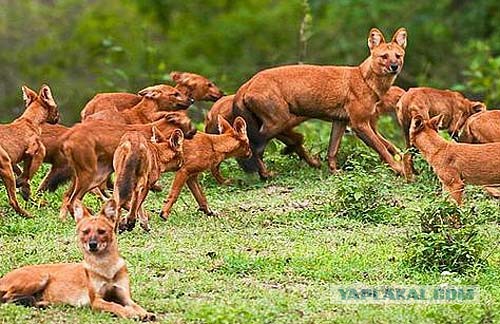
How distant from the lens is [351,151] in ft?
48.6

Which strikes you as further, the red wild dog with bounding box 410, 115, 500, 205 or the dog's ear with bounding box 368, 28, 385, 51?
the dog's ear with bounding box 368, 28, 385, 51

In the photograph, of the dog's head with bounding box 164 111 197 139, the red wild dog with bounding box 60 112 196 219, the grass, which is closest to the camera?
the grass

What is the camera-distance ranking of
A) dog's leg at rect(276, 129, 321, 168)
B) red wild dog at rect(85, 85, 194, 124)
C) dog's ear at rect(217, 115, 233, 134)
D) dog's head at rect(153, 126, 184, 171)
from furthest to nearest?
1. dog's leg at rect(276, 129, 321, 168)
2. red wild dog at rect(85, 85, 194, 124)
3. dog's ear at rect(217, 115, 233, 134)
4. dog's head at rect(153, 126, 184, 171)

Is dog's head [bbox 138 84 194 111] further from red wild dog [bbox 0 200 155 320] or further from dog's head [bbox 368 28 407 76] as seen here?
red wild dog [bbox 0 200 155 320]

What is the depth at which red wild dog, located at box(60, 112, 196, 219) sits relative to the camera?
11.7 meters

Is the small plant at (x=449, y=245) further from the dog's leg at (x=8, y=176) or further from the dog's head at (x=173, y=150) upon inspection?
the dog's leg at (x=8, y=176)

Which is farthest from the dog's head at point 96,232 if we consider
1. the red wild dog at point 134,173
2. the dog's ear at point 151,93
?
the dog's ear at point 151,93

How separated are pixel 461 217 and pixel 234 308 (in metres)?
2.20

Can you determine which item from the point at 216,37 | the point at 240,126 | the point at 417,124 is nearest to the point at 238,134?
the point at 240,126

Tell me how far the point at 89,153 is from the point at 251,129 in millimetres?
2527

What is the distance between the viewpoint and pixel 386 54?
14.0 m

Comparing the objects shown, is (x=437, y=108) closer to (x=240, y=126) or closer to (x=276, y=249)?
(x=240, y=126)

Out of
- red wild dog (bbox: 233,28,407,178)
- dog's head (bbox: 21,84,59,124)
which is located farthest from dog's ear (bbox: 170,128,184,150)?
red wild dog (bbox: 233,28,407,178)

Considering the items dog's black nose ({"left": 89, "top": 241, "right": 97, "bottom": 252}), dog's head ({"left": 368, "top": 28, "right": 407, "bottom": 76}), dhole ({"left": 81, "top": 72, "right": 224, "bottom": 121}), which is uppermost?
dog's black nose ({"left": 89, "top": 241, "right": 97, "bottom": 252})
